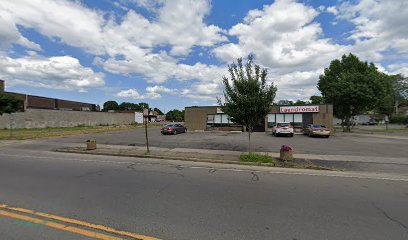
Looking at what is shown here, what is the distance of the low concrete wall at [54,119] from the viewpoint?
41469 mm

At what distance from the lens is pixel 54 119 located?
49312 millimetres

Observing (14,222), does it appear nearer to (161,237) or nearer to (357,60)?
(161,237)

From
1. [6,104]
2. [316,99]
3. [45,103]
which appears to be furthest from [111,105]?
[6,104]

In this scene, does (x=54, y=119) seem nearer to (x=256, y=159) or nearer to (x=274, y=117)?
(x=274, y=117)

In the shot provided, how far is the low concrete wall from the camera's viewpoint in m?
41.5

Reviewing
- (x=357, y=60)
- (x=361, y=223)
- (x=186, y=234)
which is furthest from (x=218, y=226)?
(x=357, y=60)

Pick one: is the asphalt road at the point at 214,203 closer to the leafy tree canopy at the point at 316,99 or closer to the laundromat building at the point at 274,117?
the laundromat building at the point at 274,117

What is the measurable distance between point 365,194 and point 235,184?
340 cm

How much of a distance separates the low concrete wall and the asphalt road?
33.2 metres

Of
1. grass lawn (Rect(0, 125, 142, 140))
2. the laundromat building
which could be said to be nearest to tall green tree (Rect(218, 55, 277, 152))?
the laundromat building

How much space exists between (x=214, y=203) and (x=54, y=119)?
5273cm

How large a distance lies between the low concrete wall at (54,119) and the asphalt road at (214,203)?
33.2 metres

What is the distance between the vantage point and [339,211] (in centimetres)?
522

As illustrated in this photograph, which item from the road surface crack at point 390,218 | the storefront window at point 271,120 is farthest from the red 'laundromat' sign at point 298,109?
the road surface crack at point 390,218
